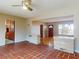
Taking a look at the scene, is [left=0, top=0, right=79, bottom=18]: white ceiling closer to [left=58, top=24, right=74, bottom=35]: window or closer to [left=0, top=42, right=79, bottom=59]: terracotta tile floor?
[left=0, top=42, right=79, bottom=59]: terracotta tile floor

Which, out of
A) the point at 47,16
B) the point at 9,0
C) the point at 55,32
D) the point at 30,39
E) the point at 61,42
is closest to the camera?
the point at 9,0

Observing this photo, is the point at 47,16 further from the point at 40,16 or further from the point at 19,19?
the point at 19,19

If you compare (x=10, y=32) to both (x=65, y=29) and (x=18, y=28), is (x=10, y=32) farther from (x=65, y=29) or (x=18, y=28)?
(x=65, y=29)

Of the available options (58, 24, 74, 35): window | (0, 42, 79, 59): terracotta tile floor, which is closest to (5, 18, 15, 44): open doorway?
(0, 42, 79, 59): terracotta tile floor

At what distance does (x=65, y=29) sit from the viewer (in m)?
10.9

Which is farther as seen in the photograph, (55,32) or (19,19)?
(55,32)

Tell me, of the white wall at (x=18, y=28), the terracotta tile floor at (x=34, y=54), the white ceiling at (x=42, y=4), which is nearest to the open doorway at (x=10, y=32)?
the white wall at (x=18, y=28)

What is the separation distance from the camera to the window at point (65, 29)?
33.8 ft

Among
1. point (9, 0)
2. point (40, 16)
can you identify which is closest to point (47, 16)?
point (40, 16)

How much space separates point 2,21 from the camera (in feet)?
19.7

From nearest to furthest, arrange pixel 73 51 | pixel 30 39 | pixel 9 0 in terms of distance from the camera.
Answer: pixel 9 0 → pixel 73 51 → pixel 30 39

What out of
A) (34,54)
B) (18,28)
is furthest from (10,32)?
(34,54)

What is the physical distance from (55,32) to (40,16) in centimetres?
605

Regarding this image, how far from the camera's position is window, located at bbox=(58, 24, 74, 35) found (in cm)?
1031
